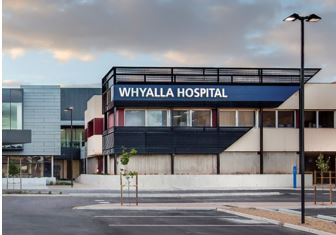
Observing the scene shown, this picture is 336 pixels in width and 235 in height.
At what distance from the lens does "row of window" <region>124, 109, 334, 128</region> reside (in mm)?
57938

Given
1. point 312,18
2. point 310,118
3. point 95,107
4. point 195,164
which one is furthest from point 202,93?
point 312,18

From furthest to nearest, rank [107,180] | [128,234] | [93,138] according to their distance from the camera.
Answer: [93,138]
[107,180]
[128,234]

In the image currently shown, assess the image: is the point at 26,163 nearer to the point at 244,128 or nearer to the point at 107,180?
the point at 107,180

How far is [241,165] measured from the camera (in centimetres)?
5819

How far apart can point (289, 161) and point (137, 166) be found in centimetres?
1315

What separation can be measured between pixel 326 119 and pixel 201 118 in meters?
10.9

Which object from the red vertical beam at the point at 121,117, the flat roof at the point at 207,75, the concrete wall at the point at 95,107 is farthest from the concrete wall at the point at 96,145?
the flat roof at the point at 207,75

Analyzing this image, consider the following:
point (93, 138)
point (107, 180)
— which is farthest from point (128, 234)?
point (93, 138)

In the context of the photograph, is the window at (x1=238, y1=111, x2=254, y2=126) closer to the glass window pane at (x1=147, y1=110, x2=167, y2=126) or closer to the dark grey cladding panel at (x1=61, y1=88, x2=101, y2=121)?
the glass window pane at (x1=147, y1=110, x2=167, y2=126)

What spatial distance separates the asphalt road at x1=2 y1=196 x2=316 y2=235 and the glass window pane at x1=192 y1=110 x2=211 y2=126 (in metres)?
29.8

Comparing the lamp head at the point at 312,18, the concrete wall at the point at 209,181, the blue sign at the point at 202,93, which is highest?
the blue sign at the point at 202,93

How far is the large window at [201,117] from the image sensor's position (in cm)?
5853

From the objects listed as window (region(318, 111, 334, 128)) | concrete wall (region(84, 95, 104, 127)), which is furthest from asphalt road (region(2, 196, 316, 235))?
concrete wall (region(84, 95, 104, 127))

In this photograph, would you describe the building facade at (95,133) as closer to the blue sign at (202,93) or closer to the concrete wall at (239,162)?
the blue sign at (202,93)
